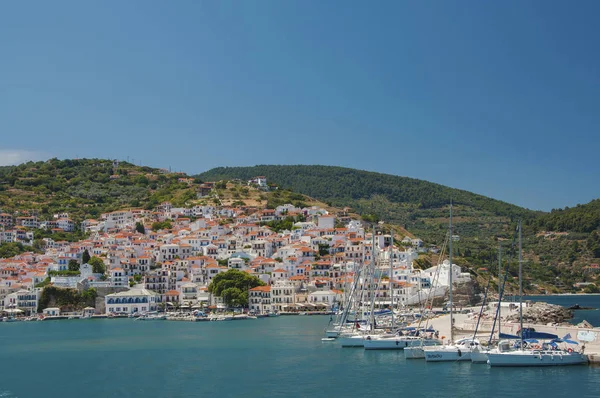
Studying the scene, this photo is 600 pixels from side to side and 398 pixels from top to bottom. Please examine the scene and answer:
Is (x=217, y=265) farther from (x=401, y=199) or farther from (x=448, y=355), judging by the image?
(x=401, y=199)

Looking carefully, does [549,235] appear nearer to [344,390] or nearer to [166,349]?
[166,349]

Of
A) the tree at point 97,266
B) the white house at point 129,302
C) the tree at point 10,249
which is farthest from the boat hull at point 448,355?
the tree at point 10,249

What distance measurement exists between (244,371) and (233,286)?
1546 inches

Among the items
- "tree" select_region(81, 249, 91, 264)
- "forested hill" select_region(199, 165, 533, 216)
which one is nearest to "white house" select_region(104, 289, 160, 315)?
"tree" select_region(81, 249, 91, 264)

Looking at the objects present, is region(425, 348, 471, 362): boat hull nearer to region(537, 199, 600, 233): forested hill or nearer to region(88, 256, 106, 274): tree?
region(88, 256, 106, 274): tree

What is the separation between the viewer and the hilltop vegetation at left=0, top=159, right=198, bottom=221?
127m

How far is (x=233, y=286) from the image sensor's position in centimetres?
7388

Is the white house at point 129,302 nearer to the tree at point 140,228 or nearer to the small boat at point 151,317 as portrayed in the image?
the small boat at point 151,317

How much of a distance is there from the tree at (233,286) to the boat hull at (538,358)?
142 feet

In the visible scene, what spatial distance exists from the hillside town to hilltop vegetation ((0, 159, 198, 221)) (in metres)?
17.5

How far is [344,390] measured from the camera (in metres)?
29.6

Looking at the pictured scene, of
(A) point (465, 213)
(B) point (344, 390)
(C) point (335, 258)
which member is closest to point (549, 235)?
(A) point (465, 213)

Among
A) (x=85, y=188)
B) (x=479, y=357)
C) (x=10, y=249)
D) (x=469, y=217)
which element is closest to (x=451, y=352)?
(x=479, y=357)

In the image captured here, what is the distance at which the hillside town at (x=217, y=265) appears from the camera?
243 feet
